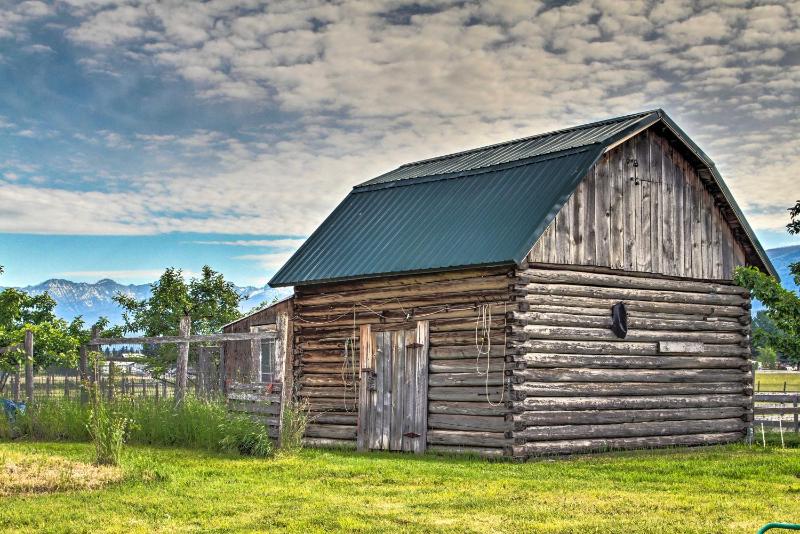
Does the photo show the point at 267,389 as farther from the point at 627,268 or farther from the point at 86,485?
the point at 627,268

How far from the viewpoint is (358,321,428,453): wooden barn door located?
21.4 m

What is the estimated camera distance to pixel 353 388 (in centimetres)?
2298

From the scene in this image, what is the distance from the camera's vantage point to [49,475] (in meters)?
15.1

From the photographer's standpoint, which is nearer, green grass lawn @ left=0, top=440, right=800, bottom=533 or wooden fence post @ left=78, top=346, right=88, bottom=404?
green grass lawn @ left=0, top=440, right=800, bottom=533

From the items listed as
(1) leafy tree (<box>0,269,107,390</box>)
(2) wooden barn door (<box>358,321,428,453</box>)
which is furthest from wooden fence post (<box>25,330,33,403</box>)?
(2) wooden barn door (<box>358,321,428,453</box>)

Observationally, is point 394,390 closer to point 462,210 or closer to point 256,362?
point 256,362

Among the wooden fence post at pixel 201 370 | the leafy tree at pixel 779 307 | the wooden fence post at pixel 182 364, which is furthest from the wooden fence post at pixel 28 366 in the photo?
the leafy tree at pixel 779 307

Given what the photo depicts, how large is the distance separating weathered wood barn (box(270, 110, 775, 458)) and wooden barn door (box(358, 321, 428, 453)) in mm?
39

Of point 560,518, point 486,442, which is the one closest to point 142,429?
point 486,442

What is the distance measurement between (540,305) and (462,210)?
3.34 m

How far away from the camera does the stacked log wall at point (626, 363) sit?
1992cm

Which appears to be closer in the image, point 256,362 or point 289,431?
point 289,431

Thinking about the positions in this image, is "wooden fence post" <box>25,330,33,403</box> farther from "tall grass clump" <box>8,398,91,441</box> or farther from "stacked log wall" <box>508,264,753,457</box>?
"stacked log wall" <box>508,264,753,457</box>

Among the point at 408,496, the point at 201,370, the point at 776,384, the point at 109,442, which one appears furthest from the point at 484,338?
the point at 776,384
